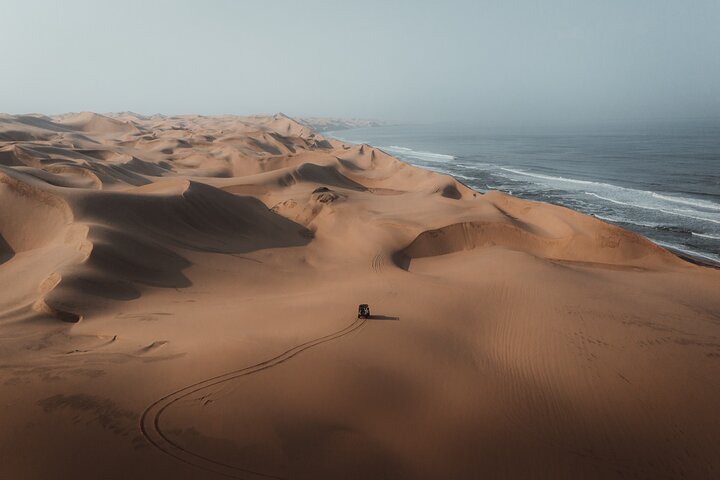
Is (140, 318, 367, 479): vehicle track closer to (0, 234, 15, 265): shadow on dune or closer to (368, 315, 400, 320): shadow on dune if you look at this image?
(368, 315, 400, 320): shadow on dune

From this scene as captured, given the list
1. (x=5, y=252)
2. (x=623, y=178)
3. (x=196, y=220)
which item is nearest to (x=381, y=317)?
(x=196, y=220)

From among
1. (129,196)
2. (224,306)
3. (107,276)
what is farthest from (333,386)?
(129,196)

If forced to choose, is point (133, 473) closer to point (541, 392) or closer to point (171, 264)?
point (541, 392)

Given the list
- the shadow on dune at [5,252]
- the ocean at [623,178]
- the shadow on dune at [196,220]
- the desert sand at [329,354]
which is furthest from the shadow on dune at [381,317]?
the ocean at [623,178]

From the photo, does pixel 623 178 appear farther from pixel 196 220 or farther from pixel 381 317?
pixel 196 220

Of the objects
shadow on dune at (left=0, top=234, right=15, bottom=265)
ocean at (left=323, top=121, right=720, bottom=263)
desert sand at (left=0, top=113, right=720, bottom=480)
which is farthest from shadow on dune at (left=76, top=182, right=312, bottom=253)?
ocean at (left=323, top=121, right=720, bottom=263)
